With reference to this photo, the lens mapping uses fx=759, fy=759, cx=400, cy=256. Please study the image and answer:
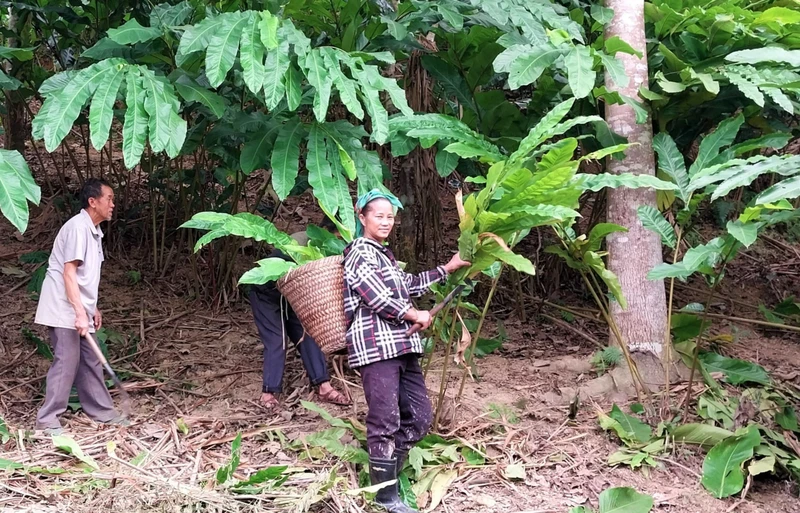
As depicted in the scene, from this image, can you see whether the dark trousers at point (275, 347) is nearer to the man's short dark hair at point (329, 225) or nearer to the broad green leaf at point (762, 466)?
the man's short dark hair at point (329, 225)

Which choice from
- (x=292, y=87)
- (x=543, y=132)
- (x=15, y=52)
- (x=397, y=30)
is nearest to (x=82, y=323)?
(x=15, y=52)

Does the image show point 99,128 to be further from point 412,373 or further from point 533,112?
point 533,112

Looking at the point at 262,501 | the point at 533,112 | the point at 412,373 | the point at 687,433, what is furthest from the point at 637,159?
the point at 262,501

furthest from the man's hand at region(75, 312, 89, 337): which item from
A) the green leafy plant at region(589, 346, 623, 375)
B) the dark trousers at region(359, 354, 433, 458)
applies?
the green leafy plant at region(589, 346, 623, 375)

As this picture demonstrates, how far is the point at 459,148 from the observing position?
137 inches

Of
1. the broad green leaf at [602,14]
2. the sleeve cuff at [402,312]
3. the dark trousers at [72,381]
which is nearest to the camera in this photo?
the sleeve cuff at [402,312]

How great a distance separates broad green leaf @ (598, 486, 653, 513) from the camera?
298 cm

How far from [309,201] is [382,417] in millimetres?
4184

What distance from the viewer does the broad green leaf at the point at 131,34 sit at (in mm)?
3609

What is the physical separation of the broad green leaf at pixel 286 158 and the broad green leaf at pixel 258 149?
96mm

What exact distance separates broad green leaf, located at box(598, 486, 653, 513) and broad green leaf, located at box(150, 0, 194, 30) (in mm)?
3002

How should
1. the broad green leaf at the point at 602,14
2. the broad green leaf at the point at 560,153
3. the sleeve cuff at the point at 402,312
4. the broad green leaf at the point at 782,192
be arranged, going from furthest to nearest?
the broad green leaf at the point at 602,14 < the broad green leaf at the point at 560,153 < the sleeve cuff at the point at 402,312 < the broad green leaf at the point at 782,192

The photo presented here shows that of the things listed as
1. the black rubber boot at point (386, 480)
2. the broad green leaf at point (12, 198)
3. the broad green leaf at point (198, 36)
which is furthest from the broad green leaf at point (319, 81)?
the black rubber boot at point (386, 480)

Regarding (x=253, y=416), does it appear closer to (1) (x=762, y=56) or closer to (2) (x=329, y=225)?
(2) (x=329, y=225)
